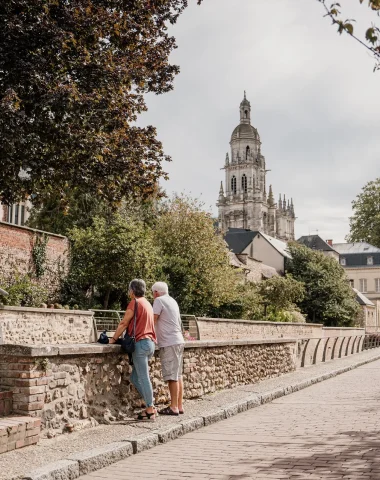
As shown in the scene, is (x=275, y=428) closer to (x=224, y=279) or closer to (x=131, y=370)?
(x=131, y=370)

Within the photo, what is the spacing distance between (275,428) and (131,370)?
2057 millimetres

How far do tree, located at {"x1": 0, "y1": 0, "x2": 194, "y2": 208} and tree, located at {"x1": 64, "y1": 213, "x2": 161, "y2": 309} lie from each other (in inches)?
430

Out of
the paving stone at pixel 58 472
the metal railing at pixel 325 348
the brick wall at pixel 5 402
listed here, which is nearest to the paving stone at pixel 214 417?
the brick wall at pixel 5 402

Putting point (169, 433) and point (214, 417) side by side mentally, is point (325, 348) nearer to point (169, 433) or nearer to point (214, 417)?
point (214, 417)

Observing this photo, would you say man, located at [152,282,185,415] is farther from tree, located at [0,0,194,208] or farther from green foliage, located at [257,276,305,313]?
green foliage, located at [257,276,305,313]

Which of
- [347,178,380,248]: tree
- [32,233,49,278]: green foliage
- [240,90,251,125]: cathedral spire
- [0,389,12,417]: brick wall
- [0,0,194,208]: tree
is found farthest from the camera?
[240,90,251,125]: cathedral spire

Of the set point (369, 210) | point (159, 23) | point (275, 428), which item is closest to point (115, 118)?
point (159, 23)

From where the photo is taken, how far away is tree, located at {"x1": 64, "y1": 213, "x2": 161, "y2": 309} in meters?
27.6

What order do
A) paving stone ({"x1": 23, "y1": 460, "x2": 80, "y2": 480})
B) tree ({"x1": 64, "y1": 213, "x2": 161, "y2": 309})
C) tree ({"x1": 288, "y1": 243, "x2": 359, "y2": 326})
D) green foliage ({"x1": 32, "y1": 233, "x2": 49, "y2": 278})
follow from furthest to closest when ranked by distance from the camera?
tree ({"x1": 288, "y1": 243, "x2": 359, "y2": 326}) < tree ({"x1": 64, "y1": 213, "x2": 161, "y2": 309}) < green foliage ({"x1": 32, "y1": 233, "x2": 49, "y2": 278}) < paving stone ({"x1": 23, "y1": 460, "x2": 80, "y2": 480})

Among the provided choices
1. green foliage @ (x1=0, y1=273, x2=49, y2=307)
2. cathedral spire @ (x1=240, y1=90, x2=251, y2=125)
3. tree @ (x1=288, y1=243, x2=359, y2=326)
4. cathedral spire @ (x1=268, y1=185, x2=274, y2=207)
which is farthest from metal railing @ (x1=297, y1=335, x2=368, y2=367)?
cathedral spire @ (x1=240, y1=90, x2=251, y2=125)

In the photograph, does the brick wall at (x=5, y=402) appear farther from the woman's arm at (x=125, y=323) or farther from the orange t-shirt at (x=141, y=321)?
the orange t-shirt at (x=141, y=321)

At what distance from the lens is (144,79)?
53.1 ft

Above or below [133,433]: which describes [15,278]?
above

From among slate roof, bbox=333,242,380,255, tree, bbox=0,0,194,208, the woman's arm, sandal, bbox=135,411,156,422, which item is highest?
slate roof, bbox=333,242,380,255
